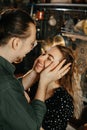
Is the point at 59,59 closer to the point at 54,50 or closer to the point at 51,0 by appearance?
the point at 54,50

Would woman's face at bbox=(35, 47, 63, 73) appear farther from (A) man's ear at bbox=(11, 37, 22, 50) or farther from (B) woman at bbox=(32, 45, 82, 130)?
(A) man's ear at bbox=(11, 37, 22, 50)

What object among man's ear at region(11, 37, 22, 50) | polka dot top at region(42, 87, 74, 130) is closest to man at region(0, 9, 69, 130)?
man's ear at region(11, 37, 22, 50)

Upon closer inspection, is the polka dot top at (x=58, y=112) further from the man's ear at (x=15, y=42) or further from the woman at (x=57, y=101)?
the man's ear at (x=15, y=42)

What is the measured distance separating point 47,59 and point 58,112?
36cm

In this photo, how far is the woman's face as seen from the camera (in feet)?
5.34

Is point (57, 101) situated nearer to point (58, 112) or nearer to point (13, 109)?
point (58, 112)

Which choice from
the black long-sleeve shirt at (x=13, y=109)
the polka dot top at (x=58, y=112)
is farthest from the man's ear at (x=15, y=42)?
the polka dot top at (x=58, y=112)

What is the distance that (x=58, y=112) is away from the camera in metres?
1.67

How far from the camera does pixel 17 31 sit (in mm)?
1251

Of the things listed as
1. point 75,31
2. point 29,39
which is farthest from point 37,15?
point 29,39

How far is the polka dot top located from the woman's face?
0.24 metres

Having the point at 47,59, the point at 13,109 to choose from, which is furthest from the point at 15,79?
the point at 47,59

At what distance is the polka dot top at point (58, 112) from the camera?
5.47 ft

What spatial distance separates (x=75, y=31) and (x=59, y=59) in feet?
4.00
